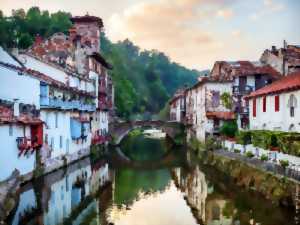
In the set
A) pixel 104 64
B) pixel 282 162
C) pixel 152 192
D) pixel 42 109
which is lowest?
pixel 152 192

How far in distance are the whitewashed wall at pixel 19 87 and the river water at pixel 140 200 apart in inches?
230

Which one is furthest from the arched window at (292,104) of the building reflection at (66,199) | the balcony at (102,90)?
the balcony at (102,90)

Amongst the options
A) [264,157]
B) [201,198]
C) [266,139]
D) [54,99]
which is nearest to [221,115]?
[54,99]

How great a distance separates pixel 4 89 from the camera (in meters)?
29.3

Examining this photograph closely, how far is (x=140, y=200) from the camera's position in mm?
31172

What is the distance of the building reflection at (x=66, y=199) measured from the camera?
954 inches

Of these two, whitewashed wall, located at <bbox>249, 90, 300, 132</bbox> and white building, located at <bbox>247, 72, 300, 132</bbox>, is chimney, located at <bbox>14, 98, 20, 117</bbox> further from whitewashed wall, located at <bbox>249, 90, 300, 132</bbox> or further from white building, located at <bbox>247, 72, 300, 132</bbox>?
whitewashed wall, located at <bbox>249, 90, 300, 132</bbox>

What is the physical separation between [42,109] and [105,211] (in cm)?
1313

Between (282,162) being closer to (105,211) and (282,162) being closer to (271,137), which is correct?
(271,137)

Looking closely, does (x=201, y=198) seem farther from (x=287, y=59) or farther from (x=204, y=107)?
(x=287, y=59)

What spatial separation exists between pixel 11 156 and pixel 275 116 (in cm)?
2298

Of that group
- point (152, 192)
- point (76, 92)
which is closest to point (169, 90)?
point (76, 92)

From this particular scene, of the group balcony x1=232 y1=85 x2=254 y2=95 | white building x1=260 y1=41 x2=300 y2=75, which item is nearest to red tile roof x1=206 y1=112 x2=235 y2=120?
balcony x1=232 y1=85 x2=254 y2=95

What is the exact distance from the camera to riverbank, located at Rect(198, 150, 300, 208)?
25047 mm
